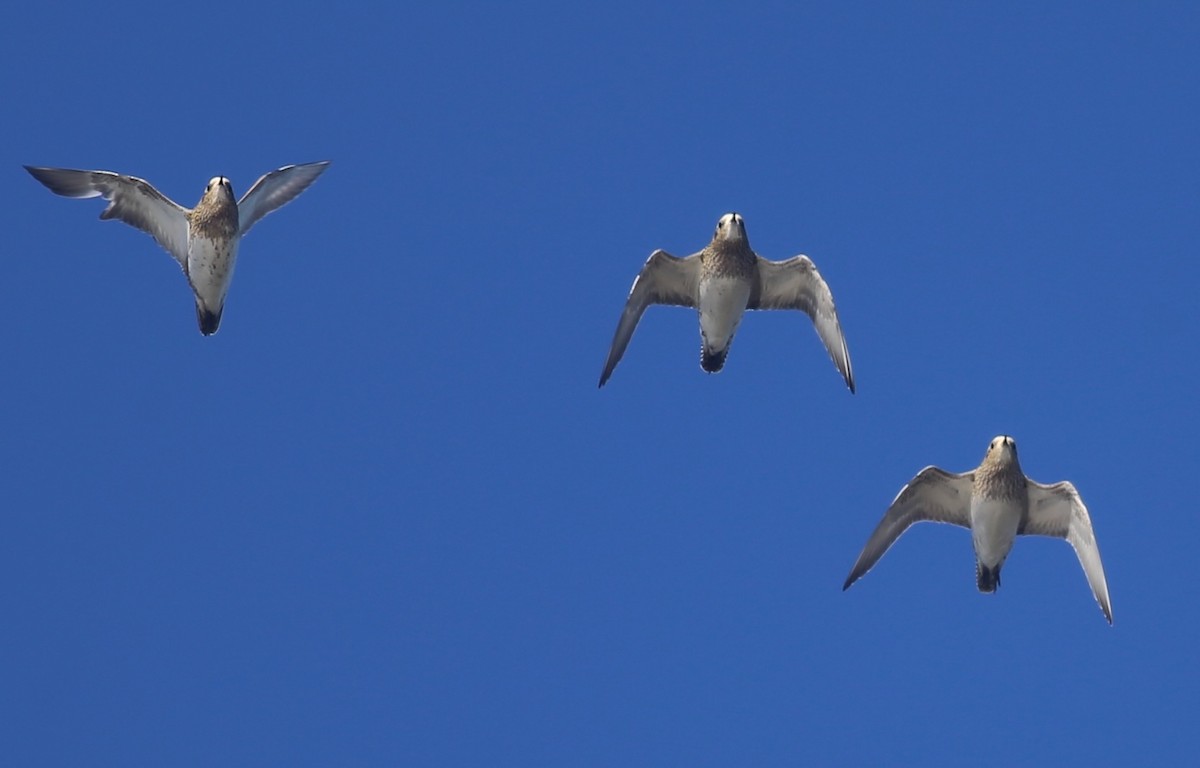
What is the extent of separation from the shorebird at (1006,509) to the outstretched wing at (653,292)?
150 inches

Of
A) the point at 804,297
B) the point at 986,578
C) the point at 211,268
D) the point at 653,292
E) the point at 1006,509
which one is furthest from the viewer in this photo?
the point at 653,292

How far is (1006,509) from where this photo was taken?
19297 millimetres

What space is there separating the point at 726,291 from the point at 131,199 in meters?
7.43

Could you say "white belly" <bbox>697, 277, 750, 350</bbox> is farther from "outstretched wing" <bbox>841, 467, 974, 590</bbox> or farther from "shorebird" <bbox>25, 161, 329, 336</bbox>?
"shorebird" <bbox>25, 161, 329, 336</bbox>

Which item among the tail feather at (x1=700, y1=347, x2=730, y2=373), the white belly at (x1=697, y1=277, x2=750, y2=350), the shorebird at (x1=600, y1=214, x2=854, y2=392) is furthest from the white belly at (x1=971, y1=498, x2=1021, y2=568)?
the white belly at (x1=697, y1=277, x2=750, y2=350)

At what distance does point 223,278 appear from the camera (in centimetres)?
2011

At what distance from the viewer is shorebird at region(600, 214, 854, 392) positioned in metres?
20.7

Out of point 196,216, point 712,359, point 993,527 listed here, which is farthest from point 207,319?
point 993,527

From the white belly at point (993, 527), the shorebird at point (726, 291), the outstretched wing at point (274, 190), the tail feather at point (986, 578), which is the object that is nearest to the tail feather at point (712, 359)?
the shorebird at point (726, 291)

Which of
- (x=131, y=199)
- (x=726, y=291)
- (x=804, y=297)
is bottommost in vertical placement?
(x=131, y=199)

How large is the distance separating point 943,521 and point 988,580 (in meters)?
1.17

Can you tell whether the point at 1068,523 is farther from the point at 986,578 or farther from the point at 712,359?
the point at 712,359

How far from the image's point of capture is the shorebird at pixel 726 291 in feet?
67.9

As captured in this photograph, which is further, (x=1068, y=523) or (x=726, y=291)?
(x=726, y=291)
